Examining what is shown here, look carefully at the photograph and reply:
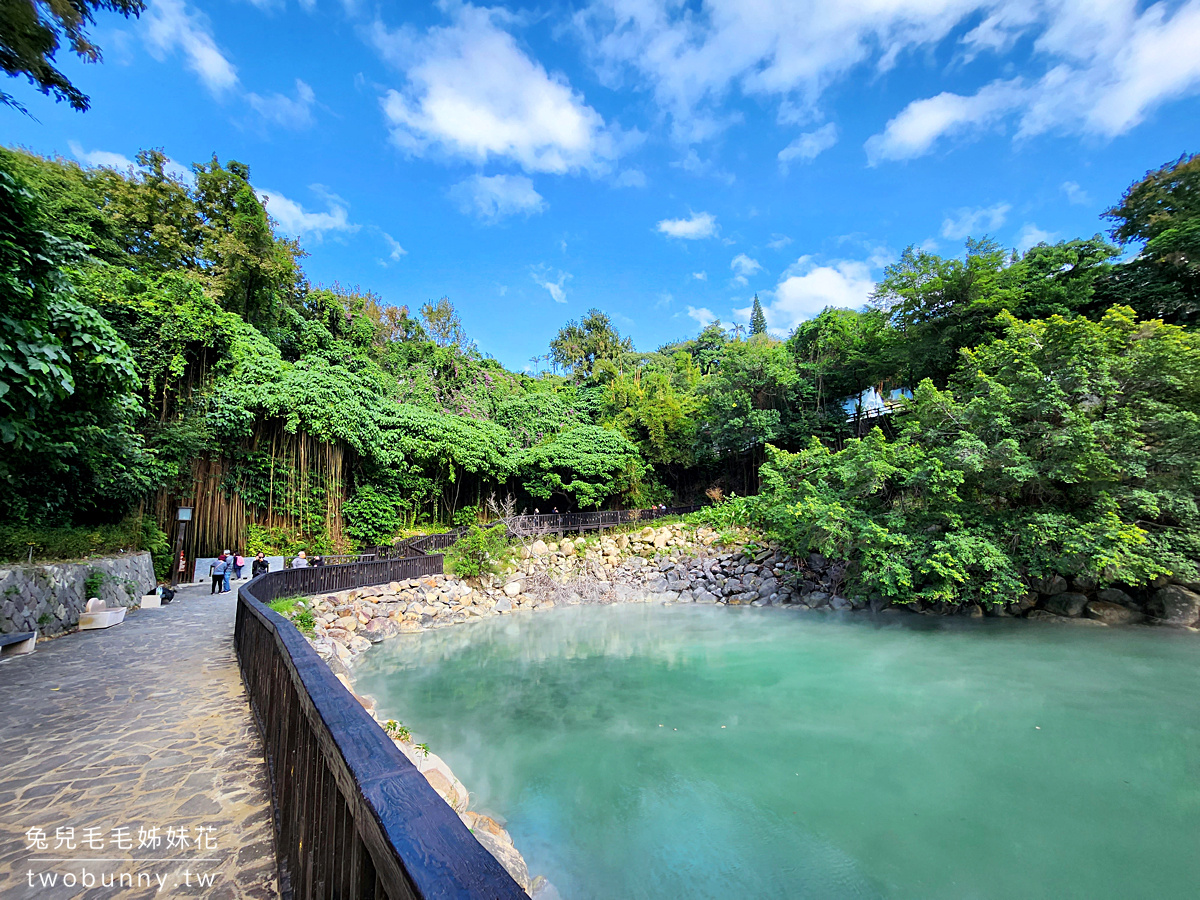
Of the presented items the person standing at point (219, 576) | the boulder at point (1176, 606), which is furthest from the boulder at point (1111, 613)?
the person standing at point (219, 576)

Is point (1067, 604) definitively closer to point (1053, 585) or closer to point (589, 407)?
point (1053, 585)

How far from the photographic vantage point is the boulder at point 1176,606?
375 inches

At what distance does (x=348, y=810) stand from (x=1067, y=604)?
14.3 meters

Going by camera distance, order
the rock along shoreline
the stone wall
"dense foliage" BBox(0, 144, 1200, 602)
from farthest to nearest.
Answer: the rock along shoreline
"dense foliage" BBox(0, 144, 1200, 602)
the stone wall

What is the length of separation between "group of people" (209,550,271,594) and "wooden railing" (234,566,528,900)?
10.2 meters

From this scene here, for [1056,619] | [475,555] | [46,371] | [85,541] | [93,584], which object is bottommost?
[1056,619]

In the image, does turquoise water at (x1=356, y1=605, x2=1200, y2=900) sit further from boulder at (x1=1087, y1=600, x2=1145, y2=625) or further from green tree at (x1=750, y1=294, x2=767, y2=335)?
green tree at (x1=750, y1=294, x2=767, y2=335)

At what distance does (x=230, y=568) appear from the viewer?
11.6 metres

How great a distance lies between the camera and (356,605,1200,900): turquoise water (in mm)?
4117

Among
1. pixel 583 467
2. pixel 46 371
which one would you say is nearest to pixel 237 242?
pixel 583 467

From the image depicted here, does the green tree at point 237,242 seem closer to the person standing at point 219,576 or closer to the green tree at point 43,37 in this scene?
the person standing at point 219,576

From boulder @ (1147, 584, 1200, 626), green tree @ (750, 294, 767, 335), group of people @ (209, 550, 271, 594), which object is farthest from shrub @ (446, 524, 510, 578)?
green tree @ (750, 294, 767, 335)

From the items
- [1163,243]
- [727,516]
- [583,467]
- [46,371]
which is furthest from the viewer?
[583,467]

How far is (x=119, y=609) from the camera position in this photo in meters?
7.23
